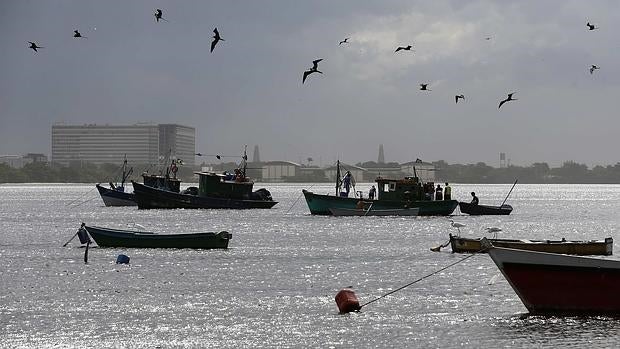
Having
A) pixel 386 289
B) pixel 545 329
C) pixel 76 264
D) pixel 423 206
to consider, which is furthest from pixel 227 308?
pixel 423 206

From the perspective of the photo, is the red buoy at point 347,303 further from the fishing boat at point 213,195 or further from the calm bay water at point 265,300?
the fishing boat at point 213,195

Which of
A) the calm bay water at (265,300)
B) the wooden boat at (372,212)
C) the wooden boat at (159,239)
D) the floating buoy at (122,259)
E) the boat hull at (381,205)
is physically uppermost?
the boat hull at (381,205)

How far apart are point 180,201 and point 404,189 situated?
104 feet

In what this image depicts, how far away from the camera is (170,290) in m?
43.6

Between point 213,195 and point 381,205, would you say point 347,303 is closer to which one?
point 381,205

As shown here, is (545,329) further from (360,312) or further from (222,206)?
(222,206)

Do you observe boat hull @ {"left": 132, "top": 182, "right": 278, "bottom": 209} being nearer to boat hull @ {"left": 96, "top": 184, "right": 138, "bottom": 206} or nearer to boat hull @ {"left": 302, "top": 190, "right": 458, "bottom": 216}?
boat hull @ {"left": 302, "top": 190, "right": 458, "bottom": 216}

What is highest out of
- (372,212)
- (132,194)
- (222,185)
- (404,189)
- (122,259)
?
(222,185)

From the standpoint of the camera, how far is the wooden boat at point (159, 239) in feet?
203

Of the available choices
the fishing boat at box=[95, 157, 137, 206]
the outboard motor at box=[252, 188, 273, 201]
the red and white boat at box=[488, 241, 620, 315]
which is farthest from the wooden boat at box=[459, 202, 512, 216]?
the red and white boat at box=[488, 241, 620, 315]

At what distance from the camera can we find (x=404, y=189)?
94188 mm

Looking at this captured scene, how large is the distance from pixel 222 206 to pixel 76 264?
5947 centimetres

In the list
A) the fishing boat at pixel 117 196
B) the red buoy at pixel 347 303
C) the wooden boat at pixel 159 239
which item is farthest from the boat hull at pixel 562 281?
the fishing boat at pixel 117 196

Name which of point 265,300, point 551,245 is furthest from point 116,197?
point 265,300
